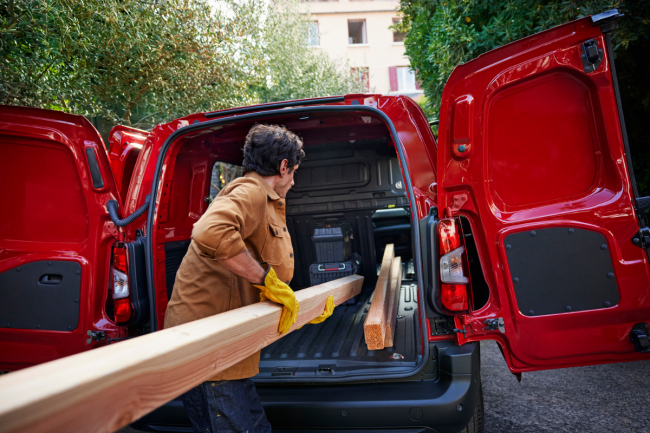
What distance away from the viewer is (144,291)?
8.24ft

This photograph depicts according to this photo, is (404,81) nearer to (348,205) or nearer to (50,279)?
(348,205)

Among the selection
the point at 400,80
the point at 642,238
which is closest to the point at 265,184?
the point at 642,238

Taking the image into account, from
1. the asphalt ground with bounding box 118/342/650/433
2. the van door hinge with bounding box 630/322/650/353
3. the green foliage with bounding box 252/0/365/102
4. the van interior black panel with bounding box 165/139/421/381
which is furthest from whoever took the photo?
the green foliage with bounding box 252/0/365/102

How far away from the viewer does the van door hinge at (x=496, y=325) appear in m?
2.05

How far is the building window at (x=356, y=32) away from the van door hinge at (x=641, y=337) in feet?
79.5

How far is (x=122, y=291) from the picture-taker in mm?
2457

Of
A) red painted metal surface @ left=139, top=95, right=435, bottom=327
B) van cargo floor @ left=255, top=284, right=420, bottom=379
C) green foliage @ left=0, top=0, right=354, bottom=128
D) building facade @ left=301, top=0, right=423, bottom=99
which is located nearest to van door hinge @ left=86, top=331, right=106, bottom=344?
red painted metal surface @ left=139, top=95, right=435, bottom=327

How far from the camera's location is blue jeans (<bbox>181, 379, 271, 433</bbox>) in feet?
5.98

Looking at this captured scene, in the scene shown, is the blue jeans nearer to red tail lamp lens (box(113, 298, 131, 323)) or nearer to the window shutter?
red tail lamp lens (box(113, 298, 131, 323))

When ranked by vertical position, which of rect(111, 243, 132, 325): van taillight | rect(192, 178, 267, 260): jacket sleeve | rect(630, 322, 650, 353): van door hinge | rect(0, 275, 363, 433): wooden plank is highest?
rect(192, 178, 267, 260): jacket sleeve

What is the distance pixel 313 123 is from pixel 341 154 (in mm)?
1548

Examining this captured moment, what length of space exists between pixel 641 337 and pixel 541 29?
10.9ft

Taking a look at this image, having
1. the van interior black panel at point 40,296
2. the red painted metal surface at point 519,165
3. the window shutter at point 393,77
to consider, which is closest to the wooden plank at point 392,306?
the red painted metal surface at point 519,165

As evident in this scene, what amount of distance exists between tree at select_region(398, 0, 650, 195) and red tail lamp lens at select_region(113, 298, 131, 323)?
4355 mm
